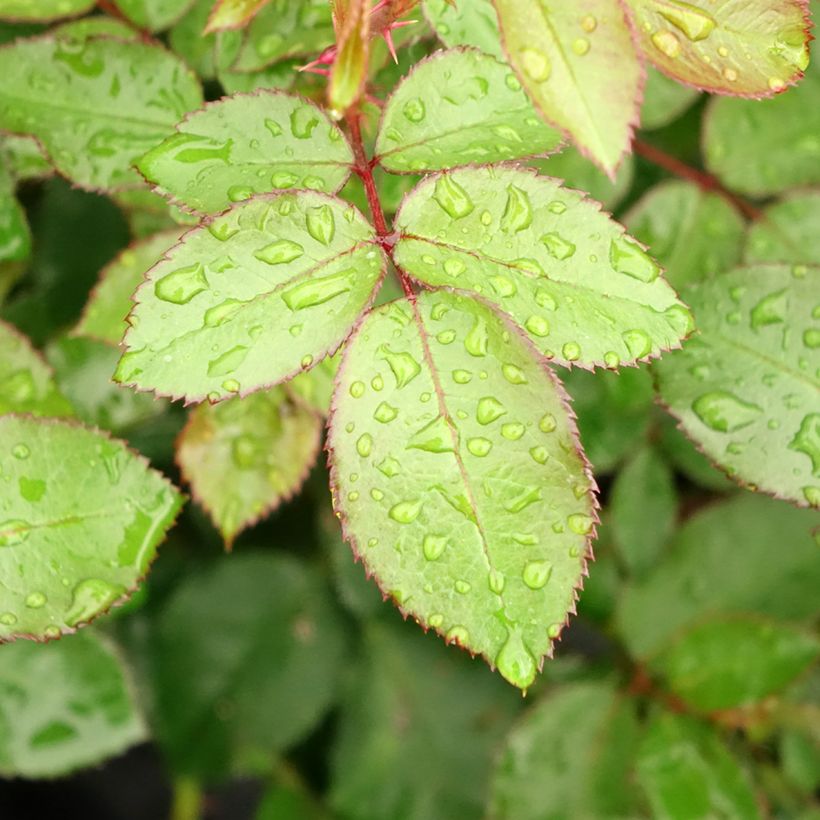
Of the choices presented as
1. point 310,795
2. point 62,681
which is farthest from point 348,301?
point 310,795

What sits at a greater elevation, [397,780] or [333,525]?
[333,525]

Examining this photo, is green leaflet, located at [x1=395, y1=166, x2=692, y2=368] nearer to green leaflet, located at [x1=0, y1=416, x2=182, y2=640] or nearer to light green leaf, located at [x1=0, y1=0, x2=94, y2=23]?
green leaflet, located at [x1=0, y1=416, x2=182, y2=640]

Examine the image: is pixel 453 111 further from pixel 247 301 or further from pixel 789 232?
pixel 789 232

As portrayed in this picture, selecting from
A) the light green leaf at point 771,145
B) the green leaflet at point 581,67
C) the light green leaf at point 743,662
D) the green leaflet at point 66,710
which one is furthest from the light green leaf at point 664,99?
the green leaflet at point 66,710

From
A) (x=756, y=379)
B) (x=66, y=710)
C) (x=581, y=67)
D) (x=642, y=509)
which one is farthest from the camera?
(x=642, y=509)

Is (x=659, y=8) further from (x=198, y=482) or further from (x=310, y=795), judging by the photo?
(x=310, y=795)

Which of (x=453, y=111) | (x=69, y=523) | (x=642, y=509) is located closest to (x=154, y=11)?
(x=453, y=111)
